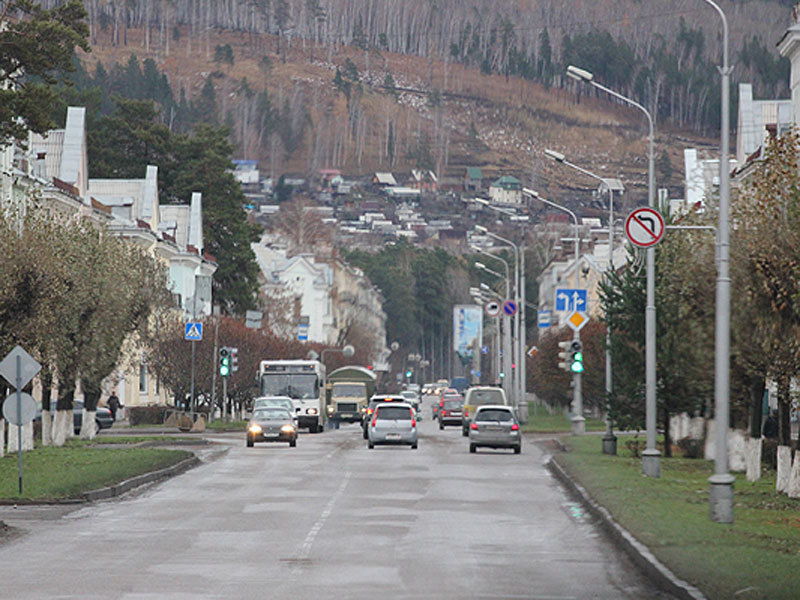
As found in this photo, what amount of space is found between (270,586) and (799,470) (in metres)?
14.8

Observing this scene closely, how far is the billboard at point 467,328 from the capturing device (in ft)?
617

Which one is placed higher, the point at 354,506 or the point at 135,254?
the point at 135,254

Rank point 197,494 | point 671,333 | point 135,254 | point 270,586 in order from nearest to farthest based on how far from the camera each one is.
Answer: point 270,586, point 197,494, point 671,333, point 135,254

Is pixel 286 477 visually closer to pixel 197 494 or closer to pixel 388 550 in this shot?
pixel 197 494

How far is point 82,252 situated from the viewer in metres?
49.3

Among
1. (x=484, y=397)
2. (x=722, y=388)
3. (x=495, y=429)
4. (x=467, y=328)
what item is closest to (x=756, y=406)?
(x=722, y=388)

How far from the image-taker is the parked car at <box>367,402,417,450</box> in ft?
171

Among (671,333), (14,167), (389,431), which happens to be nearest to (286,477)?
(671,333)

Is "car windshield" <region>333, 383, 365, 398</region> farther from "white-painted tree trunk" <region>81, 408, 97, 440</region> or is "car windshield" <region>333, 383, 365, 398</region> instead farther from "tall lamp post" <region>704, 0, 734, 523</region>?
"tall lamp post" <region>704, 0, 734, 523</region>

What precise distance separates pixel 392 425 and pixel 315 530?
29.5 m

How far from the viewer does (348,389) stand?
8981cm

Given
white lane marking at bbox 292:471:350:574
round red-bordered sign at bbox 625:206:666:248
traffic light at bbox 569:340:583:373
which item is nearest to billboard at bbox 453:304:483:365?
traffic light at bbox 569:340:583:373

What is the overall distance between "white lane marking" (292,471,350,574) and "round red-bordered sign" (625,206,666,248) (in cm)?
747

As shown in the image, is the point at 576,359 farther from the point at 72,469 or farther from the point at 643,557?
the point at 643,557
